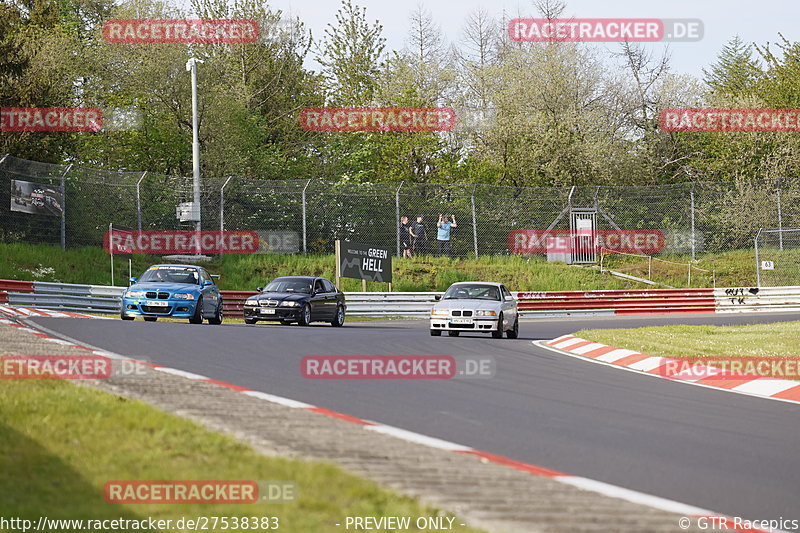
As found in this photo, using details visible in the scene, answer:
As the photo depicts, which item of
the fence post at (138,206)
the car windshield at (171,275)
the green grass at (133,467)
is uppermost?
the fence post at (138,206)

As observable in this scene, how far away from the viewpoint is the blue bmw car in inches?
928

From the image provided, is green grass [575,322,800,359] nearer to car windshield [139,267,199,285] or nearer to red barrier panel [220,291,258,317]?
car windshield [139,267,199,285]

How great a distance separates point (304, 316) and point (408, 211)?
11944 mm

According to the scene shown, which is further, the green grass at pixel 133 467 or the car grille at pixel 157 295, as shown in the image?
the car grille at pixel 157 295

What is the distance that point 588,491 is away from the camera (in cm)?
591

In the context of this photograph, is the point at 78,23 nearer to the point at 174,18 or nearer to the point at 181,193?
the point at 174,18

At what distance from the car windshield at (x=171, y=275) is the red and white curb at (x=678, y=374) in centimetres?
960

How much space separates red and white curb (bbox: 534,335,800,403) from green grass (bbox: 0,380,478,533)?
7.51m

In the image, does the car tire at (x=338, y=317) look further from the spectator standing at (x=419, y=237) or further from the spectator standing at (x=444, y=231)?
Result: the spectator standing at (x=444, y=231)

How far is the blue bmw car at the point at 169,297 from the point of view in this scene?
23578mm

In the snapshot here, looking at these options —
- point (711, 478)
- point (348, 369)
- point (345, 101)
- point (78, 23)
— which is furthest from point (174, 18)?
point (711, 478)

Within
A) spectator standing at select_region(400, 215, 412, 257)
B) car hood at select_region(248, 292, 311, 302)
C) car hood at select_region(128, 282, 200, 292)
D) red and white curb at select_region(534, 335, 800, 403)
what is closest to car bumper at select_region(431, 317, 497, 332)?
red and white curb at select_region(534, 335, 800, 403)

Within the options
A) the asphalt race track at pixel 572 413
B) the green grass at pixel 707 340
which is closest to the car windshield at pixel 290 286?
the green grass at pixel 707 340

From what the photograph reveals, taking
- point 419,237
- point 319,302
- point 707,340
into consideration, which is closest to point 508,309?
point 707,340
